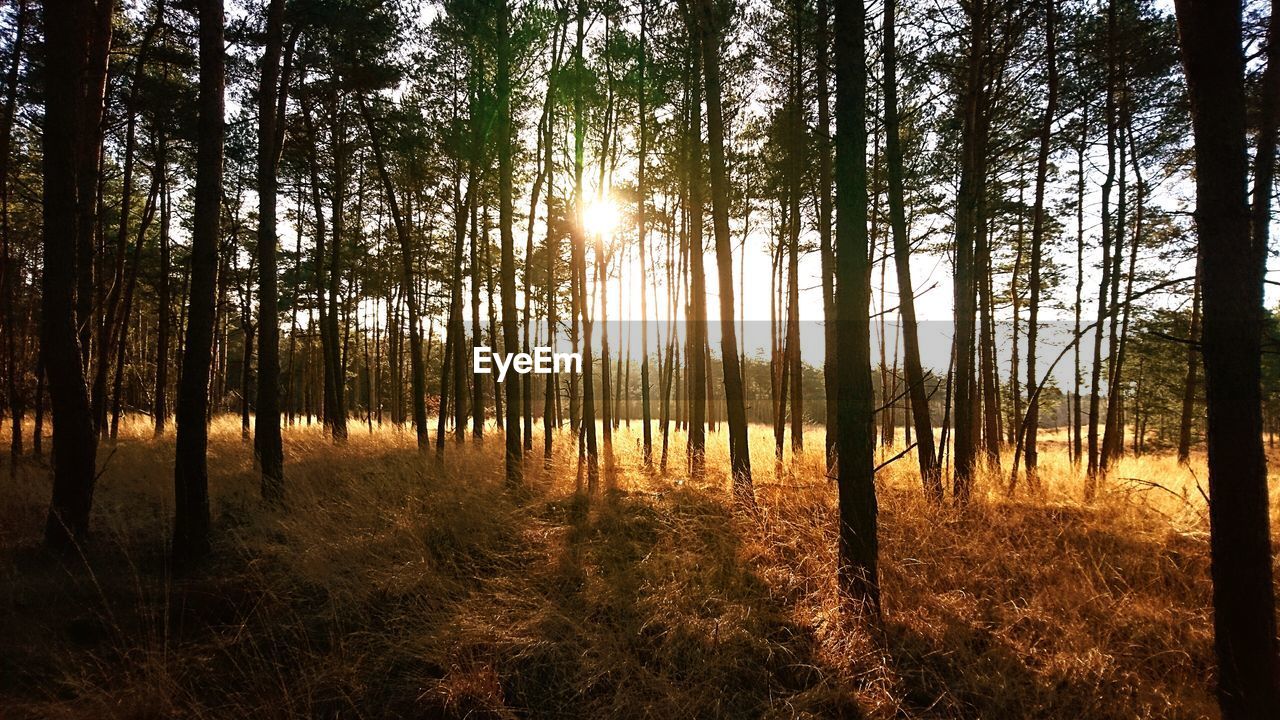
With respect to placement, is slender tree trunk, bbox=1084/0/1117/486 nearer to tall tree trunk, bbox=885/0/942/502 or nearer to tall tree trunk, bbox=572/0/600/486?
tall tree trunk, bbox=885/0/942/502

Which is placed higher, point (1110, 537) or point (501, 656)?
point (1110, 537)

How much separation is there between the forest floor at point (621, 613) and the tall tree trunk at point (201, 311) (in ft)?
1.87

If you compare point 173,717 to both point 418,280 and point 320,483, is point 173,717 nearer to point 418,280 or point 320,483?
point 320,483

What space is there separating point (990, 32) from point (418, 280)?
55.0ft

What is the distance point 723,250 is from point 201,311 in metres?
6.05

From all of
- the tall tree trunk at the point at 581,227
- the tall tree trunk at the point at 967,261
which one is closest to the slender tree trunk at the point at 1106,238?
the tall tree trunk at the point at 967,261

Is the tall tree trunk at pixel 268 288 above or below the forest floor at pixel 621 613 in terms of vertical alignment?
above

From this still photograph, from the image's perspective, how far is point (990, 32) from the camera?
6094 millimetres

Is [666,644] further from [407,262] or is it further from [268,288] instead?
[407,262]

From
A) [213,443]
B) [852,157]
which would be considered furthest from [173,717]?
[213,443]

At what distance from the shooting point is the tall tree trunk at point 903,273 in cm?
556

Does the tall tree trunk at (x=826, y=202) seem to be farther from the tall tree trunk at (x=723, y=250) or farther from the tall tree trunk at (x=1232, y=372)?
the tall tree trunk at (x=1232, y=372)

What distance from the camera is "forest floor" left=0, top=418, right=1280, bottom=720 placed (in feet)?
9.09

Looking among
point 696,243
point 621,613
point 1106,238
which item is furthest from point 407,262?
point 1106,238
